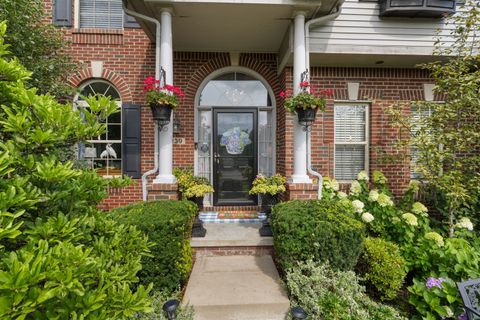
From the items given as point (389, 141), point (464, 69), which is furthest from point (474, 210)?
point (464, 69)

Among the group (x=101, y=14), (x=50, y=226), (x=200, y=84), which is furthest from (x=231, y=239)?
(x=101, y=14)

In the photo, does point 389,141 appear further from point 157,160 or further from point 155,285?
point 155,285

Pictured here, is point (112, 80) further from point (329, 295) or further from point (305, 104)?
point (329, 295)

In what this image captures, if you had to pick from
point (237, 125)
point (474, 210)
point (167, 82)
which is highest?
point (167, 82)

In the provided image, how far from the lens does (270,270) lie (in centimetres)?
300

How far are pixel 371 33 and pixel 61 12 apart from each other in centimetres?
546

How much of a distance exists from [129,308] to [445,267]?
3.37 metres

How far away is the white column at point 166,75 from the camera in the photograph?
10.9ft

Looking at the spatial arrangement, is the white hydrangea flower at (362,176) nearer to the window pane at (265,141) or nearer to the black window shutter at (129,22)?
the window pane at (265,141)

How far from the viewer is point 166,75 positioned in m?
3.36

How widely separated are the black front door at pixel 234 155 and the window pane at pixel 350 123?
1599 millimetres

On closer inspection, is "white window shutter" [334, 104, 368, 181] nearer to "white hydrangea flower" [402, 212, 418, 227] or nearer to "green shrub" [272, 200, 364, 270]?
"white hydrangea flower" [402, 212, 418, 227]

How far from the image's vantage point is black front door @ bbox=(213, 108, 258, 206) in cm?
488

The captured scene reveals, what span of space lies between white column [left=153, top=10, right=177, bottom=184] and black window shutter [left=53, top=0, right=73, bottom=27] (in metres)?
2.49
